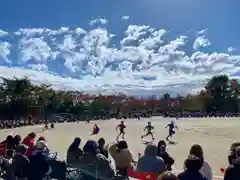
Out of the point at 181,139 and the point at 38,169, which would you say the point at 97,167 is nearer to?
the point at 38,169

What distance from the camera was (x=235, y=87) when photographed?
416 ft

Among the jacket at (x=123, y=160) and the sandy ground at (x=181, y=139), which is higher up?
the jacket at (x=123, y=160)

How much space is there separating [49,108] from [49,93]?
47.5ft

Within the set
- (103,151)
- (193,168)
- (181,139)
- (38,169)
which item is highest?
(193,168)

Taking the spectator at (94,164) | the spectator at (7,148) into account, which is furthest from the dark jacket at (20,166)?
the spectator at (7,148)

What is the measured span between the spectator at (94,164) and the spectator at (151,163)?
624 mm

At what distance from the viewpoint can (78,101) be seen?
350 ft

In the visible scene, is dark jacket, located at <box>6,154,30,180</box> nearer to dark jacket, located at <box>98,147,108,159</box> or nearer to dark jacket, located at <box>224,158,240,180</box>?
dark jacket, located at <box>98,147,108,159</box>

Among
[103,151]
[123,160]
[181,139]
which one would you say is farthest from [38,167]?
[181,139]

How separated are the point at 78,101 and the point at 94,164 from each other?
9961cm

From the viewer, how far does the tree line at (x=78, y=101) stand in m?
85.4

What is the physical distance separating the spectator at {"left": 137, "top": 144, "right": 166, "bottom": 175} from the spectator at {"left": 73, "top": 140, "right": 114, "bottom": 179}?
0.62 metres

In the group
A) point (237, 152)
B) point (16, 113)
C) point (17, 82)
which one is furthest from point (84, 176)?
point (17, 82)

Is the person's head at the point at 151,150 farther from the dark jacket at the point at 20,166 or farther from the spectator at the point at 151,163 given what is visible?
the dark jacket at the point at 20,166
